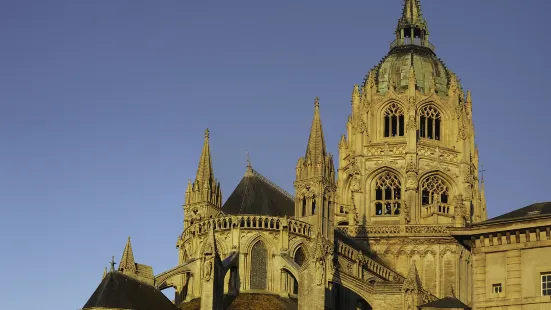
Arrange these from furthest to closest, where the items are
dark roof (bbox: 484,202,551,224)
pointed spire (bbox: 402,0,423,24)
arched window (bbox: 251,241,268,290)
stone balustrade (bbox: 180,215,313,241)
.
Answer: pointed spire (bbox: 402,0,423,24) < stone balustrade (bbox: 180,215,313,241) < arched window (bbox: 251,241,268,290) < dark roof (bbox: 484,202,551,224)

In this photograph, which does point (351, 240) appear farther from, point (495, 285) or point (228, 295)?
point (495, 285)

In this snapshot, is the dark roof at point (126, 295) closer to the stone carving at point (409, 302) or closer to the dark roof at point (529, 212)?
the stone carving at point (409, 302)

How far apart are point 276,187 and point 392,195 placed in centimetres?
1266

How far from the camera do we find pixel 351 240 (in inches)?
3014

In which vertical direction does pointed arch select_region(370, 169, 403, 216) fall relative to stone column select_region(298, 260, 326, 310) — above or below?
above

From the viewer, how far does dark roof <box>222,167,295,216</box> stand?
2680 inches

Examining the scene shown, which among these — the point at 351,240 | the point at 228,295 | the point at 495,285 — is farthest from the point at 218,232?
the point at 495,285

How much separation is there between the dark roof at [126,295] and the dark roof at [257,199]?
390 inches

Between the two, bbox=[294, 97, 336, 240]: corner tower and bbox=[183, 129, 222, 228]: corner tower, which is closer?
bbox=[294, 97, 336, 240]: corner tower

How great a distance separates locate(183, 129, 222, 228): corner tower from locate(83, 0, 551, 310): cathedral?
0.09 metres

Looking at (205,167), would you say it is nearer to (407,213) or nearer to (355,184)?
(355,184)

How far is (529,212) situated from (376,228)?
108 feet

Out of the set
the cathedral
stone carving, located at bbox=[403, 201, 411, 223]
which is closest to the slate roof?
the cathedral

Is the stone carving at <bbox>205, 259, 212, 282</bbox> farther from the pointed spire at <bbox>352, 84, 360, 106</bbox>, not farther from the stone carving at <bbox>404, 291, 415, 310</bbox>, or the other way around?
the pointed spire at <bbox>352, 84, 360, 106</bbox>
